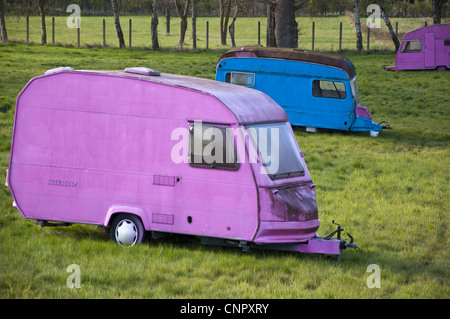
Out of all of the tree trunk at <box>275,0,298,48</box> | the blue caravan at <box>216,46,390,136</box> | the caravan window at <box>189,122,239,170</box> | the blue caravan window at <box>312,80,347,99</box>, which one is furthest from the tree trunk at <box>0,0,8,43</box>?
the caravan window at <box>189,122,239,170</box>

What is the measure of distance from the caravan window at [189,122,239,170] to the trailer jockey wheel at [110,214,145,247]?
46.7 inches

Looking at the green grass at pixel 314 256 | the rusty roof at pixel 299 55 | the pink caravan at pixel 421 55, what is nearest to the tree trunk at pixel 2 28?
the pink caravan at pixel 421 55

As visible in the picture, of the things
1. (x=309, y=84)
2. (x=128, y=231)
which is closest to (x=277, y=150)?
(x=128, y=231)

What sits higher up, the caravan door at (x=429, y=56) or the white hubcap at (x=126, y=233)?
the caravan door at (x=429, y=56)

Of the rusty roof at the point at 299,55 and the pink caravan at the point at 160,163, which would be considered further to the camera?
the rusty roof at the point at 299,55

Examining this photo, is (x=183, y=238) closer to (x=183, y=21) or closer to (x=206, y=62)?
(x=206, y=62)

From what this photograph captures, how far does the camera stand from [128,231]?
9.16 meters

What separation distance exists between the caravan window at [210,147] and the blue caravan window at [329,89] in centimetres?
1050

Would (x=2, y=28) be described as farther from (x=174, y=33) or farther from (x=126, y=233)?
(x=126, y=233)

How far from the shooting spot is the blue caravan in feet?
61.7

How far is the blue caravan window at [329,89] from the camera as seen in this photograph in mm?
18766

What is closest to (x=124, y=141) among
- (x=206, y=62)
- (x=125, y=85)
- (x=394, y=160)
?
(x=125, y=85)

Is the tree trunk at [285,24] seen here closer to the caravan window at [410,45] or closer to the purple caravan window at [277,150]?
the caravan window at [410,45]

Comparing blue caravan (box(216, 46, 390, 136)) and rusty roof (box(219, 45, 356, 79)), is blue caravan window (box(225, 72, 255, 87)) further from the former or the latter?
rusty roof (box(219, 45, 356, 79))
